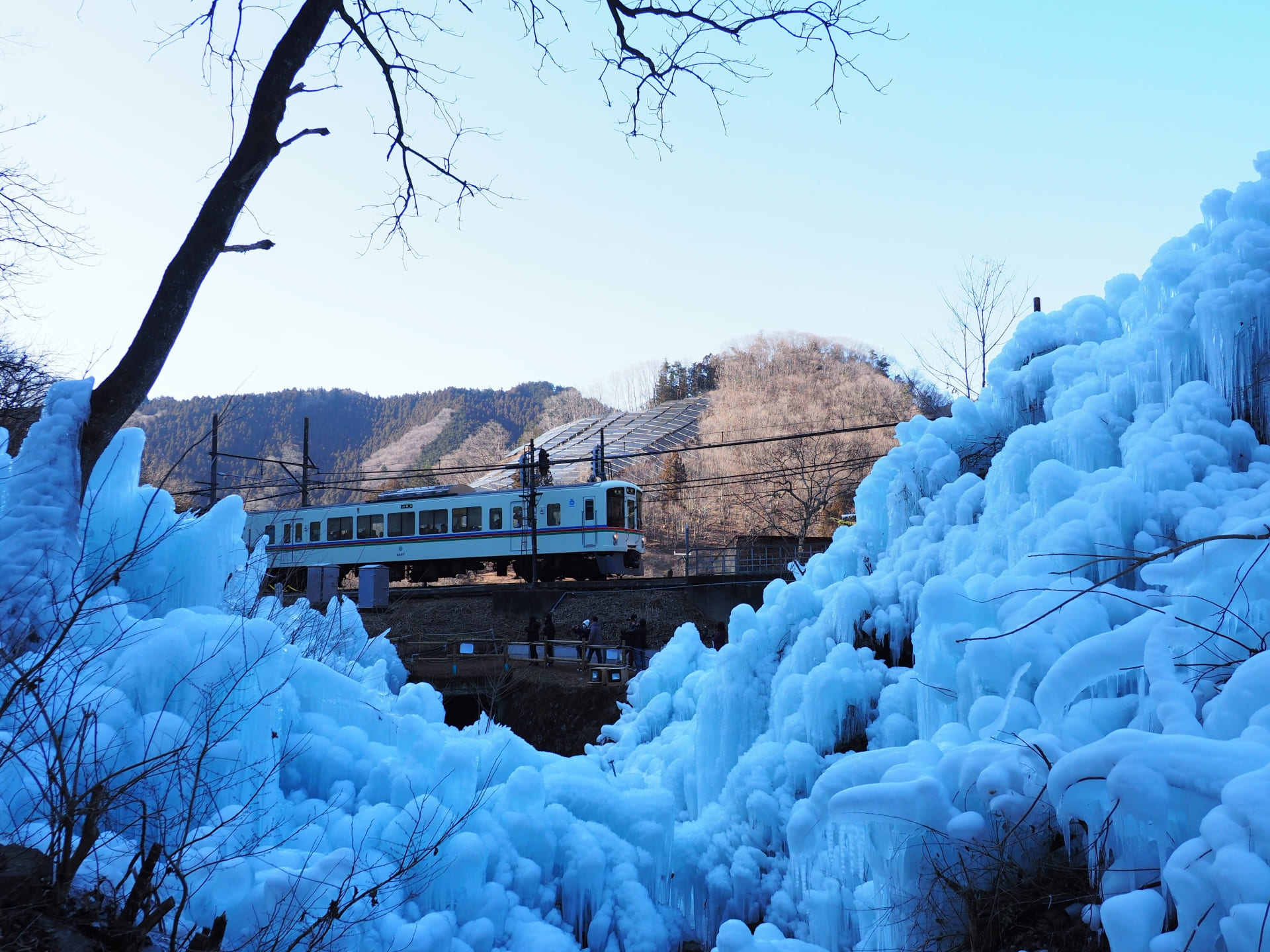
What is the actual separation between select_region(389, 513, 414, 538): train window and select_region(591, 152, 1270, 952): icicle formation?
20736 mm

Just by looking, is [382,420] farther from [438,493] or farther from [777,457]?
[438,493]

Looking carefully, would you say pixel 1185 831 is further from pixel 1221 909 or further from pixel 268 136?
pixel 268 136

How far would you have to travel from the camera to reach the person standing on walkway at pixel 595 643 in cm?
1890

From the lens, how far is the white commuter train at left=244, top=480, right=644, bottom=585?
2866 cm

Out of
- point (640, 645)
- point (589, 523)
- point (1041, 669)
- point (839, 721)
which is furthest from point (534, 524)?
point (1041, 669)

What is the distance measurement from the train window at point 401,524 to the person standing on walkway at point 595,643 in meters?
10.3

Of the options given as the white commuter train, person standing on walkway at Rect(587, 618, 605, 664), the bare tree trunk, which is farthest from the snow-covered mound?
the white commuter train

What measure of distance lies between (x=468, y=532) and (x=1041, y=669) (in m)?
25.2

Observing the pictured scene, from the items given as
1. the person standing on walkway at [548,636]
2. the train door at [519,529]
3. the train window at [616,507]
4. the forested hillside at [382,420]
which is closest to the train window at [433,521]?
the train door at [519,529]

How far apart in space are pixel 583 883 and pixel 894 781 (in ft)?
11.3

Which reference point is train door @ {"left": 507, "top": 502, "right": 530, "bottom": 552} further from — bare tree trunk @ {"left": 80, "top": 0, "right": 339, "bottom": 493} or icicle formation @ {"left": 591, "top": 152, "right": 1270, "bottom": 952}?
bare tree trunk @ {"left": 80, "top": 0, "right": 339, "bottom": 493}

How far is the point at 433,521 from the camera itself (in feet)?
98.0

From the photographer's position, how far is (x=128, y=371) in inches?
222

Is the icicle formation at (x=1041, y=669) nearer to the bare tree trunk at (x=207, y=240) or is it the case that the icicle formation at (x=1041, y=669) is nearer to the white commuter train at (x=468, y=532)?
the bare tree trunk at (x=207, y=240)
